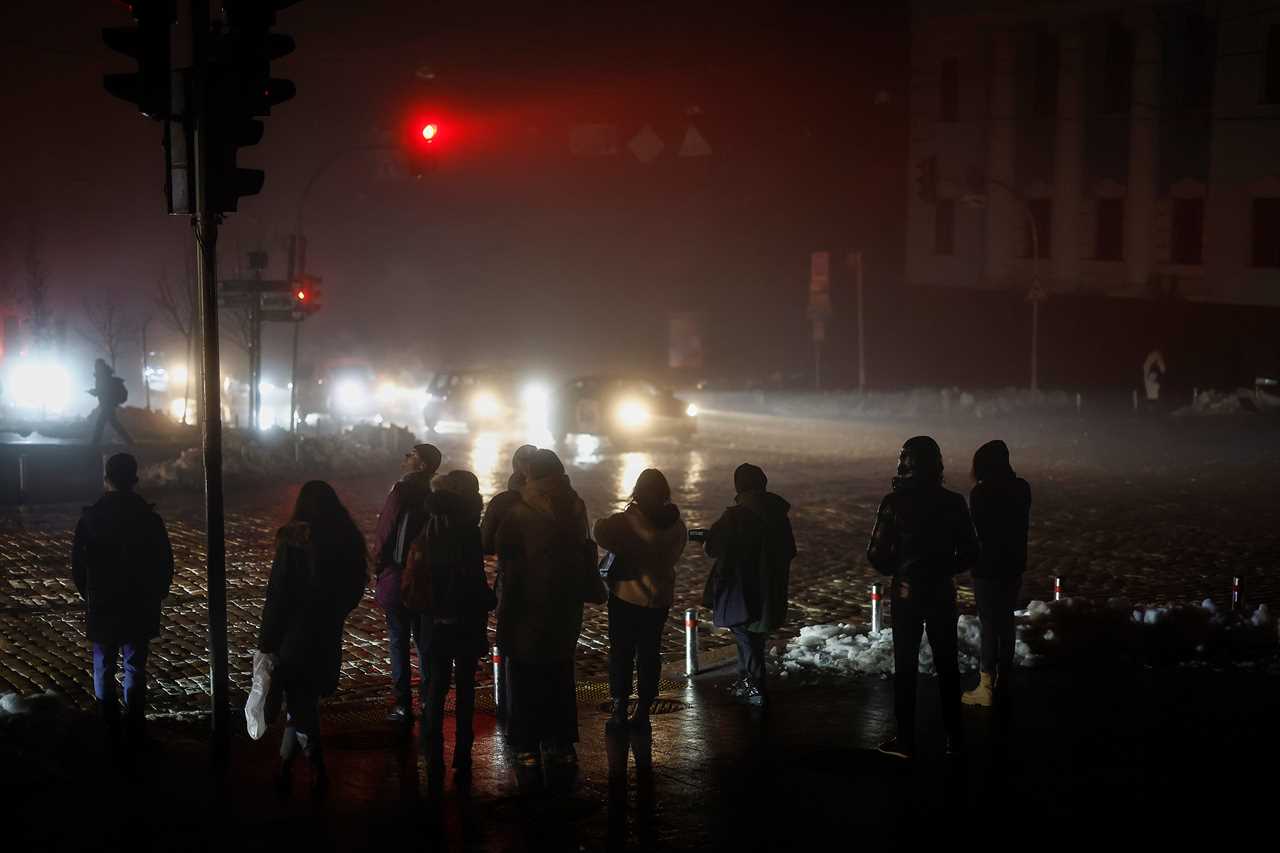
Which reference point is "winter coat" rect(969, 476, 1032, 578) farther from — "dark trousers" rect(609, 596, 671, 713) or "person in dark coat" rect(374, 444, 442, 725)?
"person in dark coat" rect(374, 444, 442, 725)

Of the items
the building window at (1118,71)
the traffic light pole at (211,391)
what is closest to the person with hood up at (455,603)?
the traffic light pole at (211,391)

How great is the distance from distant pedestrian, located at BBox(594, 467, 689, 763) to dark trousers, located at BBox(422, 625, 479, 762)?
0.97 m

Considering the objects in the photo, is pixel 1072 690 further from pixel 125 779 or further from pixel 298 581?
pixel 125 779

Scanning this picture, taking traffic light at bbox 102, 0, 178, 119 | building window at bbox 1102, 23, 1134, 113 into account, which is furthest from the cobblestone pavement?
building window at bbox 1102, 23, 1134, 113

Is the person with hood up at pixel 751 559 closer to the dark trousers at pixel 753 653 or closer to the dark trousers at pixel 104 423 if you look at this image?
the dark trousers at pixel 753 653

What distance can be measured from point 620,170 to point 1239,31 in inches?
1404

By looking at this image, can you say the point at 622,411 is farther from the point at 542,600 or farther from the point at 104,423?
the point at 542,600

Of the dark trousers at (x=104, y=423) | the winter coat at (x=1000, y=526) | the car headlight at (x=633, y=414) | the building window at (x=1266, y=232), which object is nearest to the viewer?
the winter coat at (x=1000, y=526)

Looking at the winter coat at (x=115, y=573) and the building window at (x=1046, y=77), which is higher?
the building window at (x=1046, y=77)

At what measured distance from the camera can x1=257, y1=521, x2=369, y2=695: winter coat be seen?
24.1ft

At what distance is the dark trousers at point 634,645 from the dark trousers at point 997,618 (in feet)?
6.55

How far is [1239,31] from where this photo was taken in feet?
124

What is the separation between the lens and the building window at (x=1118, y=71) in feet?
138

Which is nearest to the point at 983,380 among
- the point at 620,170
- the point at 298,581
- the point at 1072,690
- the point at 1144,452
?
the point at 1144,452
